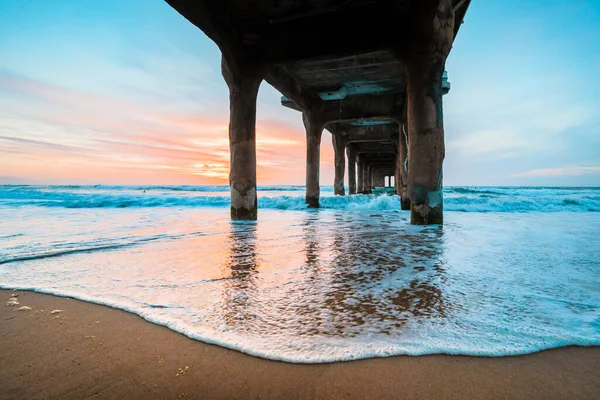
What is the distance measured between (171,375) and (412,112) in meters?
6.18

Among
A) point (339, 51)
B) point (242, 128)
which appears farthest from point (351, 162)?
point (242, 128)

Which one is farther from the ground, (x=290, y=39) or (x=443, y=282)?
(x=290, y=39)

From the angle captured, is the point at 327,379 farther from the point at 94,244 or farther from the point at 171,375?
the point at 94,244

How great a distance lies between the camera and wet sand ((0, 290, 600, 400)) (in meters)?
0.94

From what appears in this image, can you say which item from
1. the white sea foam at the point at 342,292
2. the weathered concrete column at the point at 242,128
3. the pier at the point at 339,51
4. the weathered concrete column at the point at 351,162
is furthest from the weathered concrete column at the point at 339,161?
the white sea foam at the point at 342,292

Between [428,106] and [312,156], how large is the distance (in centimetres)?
690

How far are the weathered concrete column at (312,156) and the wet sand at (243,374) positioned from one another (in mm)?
11224

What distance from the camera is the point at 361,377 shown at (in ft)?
3.33

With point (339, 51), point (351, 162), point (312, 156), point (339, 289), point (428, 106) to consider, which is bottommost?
point (339, 289)

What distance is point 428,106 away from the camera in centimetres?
585

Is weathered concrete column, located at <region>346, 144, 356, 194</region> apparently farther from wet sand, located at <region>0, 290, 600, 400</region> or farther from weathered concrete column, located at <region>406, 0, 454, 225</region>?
wet sand, located at <region>0, 290, 600, 400</region>

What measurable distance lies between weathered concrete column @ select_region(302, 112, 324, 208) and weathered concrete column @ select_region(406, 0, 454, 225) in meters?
6.31

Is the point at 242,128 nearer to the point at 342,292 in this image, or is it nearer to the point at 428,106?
the point at 428,106

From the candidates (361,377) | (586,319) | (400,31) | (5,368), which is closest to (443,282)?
(586,319)
